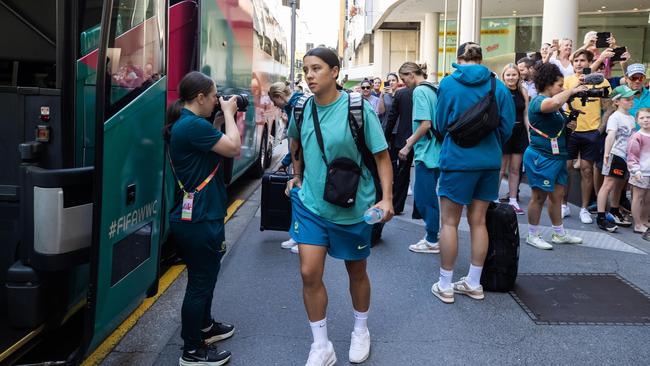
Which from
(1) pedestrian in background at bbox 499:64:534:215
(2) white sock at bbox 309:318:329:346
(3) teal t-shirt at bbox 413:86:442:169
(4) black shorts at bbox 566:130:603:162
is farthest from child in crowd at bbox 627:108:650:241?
(2) white sock at bbox 309:318:329:346

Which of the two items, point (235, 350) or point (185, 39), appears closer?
point (235, 350)

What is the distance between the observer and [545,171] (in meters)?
5.79

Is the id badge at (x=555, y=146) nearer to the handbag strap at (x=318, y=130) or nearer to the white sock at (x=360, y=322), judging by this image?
the white sock at (x=360, y=322)

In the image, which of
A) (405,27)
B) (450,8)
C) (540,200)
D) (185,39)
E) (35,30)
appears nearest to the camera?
(35,30)

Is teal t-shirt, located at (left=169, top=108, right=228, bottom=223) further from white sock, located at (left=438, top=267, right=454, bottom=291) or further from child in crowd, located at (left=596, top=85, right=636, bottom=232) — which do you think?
child in crowd, located at (left=596, top=85, right=636, bottom=232)

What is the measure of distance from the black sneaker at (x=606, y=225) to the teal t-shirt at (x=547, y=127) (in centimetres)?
161

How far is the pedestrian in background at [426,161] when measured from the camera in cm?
545

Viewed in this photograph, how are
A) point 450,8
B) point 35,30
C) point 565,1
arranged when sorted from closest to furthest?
1. point 35,30
2. point 565,1
3. point 450,8

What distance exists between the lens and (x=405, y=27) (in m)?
40.6

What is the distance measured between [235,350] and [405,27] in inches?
1547

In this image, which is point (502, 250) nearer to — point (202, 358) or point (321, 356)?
point (321, 356)

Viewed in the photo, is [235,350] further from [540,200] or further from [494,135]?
[540,200]

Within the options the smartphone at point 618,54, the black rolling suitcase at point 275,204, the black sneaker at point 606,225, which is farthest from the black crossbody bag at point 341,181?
the smartphone at point 618,54

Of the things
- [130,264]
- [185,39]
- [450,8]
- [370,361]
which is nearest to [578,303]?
[370,361]
